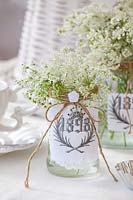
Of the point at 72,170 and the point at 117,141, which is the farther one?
the point at 117,141

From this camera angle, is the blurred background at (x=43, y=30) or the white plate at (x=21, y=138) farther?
the blurred background at (x=43, y=30)

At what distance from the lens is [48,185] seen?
920 millimetres

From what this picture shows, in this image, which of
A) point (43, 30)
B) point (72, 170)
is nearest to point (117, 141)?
point (72, 170)

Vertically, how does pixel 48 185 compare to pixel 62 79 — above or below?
below

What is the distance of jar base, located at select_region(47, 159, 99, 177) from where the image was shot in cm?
95

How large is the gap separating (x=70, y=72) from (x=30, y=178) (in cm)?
19

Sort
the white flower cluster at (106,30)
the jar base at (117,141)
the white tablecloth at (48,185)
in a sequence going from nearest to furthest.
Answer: the white tablecloth at (48,185)
the white flower cluster at (106,30)
the jar base at (117,141)

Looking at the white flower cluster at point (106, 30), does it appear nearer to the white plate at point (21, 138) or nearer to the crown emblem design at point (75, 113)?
the crown emblem design at point (75, 113)

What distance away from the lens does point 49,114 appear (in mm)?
948

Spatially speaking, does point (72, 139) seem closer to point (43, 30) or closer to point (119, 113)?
point (119, 113)

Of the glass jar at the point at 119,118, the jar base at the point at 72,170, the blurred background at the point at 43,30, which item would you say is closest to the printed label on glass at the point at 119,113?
the glass jar at the point at 119,118

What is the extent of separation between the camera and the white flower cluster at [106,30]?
3.23 feet

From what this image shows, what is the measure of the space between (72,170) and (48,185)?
0.06 meters

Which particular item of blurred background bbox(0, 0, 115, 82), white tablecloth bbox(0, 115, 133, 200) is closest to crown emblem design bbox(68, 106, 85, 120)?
white tablecloth bbox(0, 115, 133, 200)
